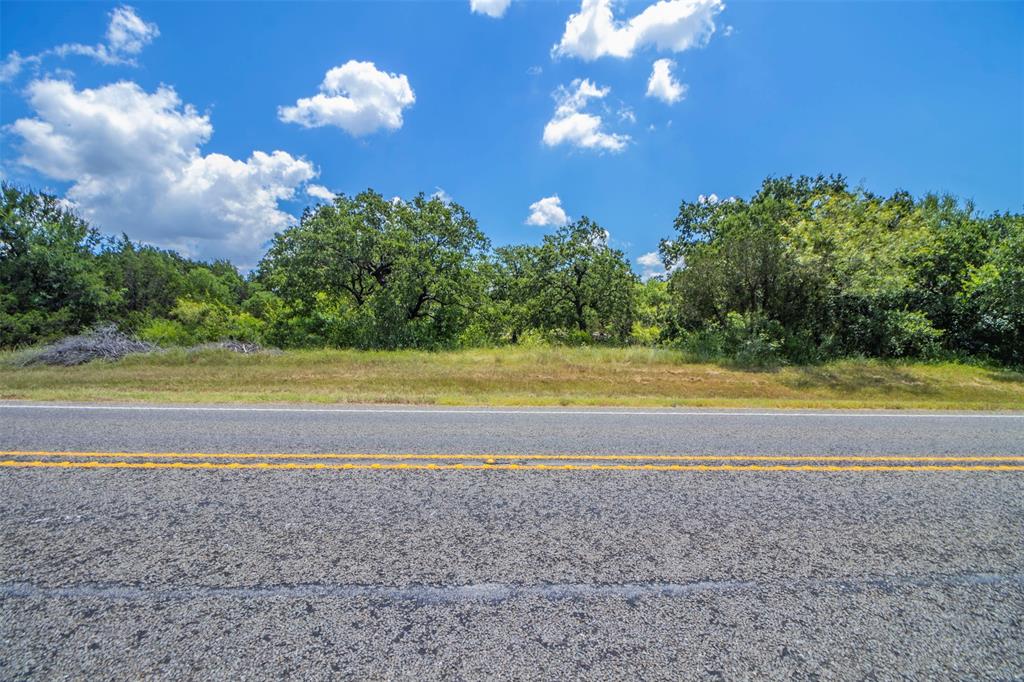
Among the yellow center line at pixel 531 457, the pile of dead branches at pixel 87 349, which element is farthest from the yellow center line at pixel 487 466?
the pile of dead branches at pixel 87 349

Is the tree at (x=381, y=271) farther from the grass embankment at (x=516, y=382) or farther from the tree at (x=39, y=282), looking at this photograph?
the tree at (x=39, y=282)

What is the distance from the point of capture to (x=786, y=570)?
2.62m

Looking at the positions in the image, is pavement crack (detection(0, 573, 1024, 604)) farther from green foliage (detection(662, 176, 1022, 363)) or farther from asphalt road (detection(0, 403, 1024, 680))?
green foliage (detection(662, 176, 1022, 363))

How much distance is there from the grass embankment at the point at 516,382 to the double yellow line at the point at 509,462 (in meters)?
3.86

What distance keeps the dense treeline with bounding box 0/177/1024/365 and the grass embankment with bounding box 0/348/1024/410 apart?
263 centimetres

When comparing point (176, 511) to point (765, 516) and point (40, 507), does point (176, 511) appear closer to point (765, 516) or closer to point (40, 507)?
point (40, 507)

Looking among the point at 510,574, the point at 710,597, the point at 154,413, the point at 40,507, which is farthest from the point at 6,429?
the point at 710,597

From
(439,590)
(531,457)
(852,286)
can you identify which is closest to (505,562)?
(439,590)

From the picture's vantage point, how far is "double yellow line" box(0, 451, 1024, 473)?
4309 mm

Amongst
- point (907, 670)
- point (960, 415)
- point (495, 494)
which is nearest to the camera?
point (907, 670)

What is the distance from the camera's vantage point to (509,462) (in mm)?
4527

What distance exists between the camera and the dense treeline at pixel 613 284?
1538 cm

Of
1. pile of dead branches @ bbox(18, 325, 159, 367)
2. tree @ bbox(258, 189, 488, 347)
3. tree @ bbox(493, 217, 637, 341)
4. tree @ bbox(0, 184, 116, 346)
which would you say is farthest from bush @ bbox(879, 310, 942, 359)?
tree @ bbox(0, 184, 116, 346)

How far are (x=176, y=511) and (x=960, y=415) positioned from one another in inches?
464
